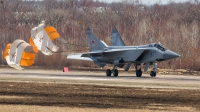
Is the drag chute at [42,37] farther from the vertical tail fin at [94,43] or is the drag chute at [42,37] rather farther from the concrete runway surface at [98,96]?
the concrete runway surface at [98,96]

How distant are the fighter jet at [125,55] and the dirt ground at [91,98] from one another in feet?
31.0

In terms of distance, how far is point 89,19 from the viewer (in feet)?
349

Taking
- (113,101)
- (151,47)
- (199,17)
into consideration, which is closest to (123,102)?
(113,101)

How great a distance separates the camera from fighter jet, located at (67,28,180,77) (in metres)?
42.0

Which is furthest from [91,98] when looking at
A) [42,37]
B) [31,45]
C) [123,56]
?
→ [123,56]

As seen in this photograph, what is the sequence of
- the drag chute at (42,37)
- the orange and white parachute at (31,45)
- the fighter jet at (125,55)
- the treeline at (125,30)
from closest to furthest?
the orange and white parachute at (31,45), the fighter jet at (125,55), the drag chute at (42,37), the treeline at (125,30)

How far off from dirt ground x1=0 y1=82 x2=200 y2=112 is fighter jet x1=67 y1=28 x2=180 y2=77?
9.46 metres

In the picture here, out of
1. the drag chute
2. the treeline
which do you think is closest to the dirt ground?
the drag chute

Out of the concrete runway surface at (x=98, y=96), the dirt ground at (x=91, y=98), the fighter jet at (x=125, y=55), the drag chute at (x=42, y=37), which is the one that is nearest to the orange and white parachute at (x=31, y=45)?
the drag chute at (x=42, y=37)

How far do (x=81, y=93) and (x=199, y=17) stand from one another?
64302 millimetres

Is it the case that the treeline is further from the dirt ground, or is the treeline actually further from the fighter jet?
the dirt ground

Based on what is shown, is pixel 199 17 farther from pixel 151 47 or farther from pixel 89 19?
pixel 151 47

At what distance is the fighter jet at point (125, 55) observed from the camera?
4200 cm

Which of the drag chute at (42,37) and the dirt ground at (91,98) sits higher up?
the drag chute at (42,37)
